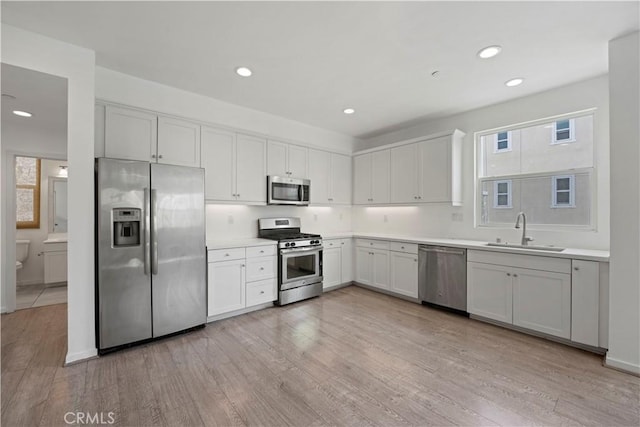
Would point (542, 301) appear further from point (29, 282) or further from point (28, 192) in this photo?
point (28, 192)

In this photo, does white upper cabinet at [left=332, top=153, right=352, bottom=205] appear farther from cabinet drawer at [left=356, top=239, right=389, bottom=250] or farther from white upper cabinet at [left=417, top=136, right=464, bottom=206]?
white upper cabinet at [left=417, top=136, right=464, bottom=206]

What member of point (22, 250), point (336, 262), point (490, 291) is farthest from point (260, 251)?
point (22, 250)

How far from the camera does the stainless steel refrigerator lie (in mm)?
2512

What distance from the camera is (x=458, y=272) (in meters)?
3.54

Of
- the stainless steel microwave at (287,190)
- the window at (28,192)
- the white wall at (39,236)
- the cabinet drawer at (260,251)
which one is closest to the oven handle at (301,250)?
the cabinet drawer at (260,251)

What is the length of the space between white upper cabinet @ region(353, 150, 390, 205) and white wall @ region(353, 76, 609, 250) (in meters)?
0.35

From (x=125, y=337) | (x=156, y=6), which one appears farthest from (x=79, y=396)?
(x=156, y=6)

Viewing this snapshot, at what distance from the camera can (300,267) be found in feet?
13.6

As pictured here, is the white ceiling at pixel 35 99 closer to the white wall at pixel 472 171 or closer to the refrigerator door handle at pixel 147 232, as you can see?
the refrigerator door handle at pixel 147 232

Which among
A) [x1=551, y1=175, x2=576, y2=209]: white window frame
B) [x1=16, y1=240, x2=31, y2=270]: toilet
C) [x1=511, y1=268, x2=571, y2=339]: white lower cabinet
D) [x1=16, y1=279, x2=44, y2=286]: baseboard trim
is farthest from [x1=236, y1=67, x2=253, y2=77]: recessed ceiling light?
[x1=16, y1=279, x2=44, y2=286]: baseboard trim

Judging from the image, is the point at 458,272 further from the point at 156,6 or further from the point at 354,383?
the point at 156,6

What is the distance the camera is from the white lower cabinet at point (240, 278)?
10.7 feet

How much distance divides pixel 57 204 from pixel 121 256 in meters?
4.03

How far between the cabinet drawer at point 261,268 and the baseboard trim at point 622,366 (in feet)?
11.4
